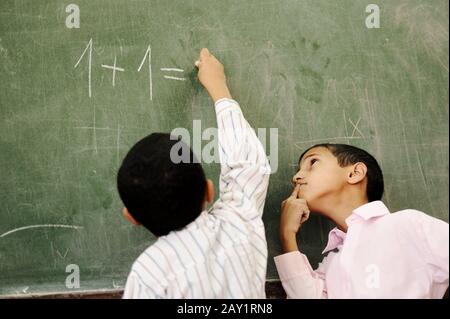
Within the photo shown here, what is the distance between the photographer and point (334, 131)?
1.62 m

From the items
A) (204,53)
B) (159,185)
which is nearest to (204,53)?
(204,53)

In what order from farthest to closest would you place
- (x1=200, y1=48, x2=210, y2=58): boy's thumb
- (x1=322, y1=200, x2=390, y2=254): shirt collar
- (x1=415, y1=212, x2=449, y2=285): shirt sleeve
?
(x1=200, y1=48, x2=210, y2=58): boy's thumb < (x1=322, y1=200, x2=390, y2=254): shirt collar < (x1=415, y1=212, x2=449, y2=285): shirt sleeve

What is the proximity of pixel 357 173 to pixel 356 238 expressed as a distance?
188 mm

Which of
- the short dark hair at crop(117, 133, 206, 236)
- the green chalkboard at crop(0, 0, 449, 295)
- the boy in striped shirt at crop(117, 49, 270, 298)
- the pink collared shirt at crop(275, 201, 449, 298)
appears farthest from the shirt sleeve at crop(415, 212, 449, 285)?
the short dark hair at crop(117, 133, 206, 236)

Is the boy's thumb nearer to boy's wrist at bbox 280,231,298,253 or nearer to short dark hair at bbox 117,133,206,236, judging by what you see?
short dark hair at bbox 117,133,206,236

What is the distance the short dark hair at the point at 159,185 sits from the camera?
118 centimetres

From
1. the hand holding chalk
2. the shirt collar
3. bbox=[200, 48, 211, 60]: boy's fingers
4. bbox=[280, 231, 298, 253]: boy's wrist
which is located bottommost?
bbox=[280, 231, 298, 253]: boy's wrist

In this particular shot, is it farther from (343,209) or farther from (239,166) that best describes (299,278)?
(239,166)

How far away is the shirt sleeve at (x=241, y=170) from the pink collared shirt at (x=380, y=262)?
271mm

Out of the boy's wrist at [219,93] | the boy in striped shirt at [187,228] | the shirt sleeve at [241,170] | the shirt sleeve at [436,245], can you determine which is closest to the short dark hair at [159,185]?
the boy in striped shirt at [187,228]

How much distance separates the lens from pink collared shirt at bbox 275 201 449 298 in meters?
1.34

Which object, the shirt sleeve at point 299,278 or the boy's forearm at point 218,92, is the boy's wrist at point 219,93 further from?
the shirt sleeve at point 299,278

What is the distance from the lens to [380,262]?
1378mm
